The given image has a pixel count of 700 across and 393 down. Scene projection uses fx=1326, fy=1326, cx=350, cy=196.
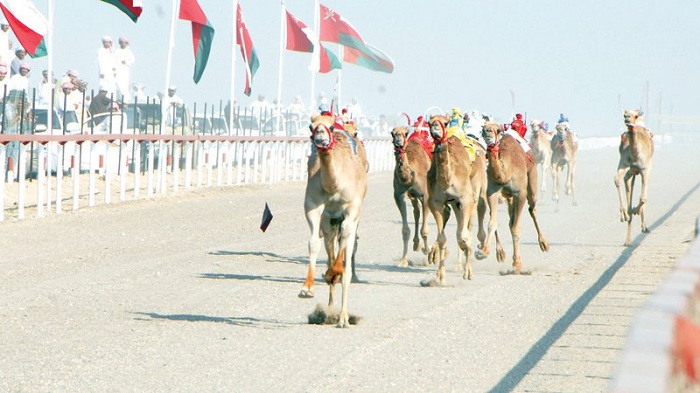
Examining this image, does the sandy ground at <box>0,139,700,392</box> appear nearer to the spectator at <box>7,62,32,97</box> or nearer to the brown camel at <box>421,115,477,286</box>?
the brown camel at <box>421,115,477,286</box>

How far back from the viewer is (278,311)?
36.8ft

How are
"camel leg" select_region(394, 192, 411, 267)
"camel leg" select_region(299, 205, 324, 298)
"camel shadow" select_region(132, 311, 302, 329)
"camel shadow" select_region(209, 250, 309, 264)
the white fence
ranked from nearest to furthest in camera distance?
"camel leg" select_region(299, 205, 324, 298), "camel shadow" select_region(132, 311, 302, 329), "camel leg" select_region(394, 192, 411, 267), "camel shadow" select_region(209, 250, 309, 264), the white fence

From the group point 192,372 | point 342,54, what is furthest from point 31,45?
point 342,54

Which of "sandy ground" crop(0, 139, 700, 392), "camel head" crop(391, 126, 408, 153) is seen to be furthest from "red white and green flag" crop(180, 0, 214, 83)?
"camel head" crop(391, 126, 408, 153)

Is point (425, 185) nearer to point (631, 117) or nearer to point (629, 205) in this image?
point (629, 205)

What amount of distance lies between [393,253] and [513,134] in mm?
2250

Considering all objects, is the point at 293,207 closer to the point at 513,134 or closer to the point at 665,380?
the point at 513,134

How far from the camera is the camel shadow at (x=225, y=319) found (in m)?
10.4

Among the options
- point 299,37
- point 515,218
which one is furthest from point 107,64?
point 515,218

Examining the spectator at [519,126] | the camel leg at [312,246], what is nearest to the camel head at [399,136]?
the spectator at [519,126]

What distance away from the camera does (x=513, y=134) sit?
52.6 feet

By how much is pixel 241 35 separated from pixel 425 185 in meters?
17.7

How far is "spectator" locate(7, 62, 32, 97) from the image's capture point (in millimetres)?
23938

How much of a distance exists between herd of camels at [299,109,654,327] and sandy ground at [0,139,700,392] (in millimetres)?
428
